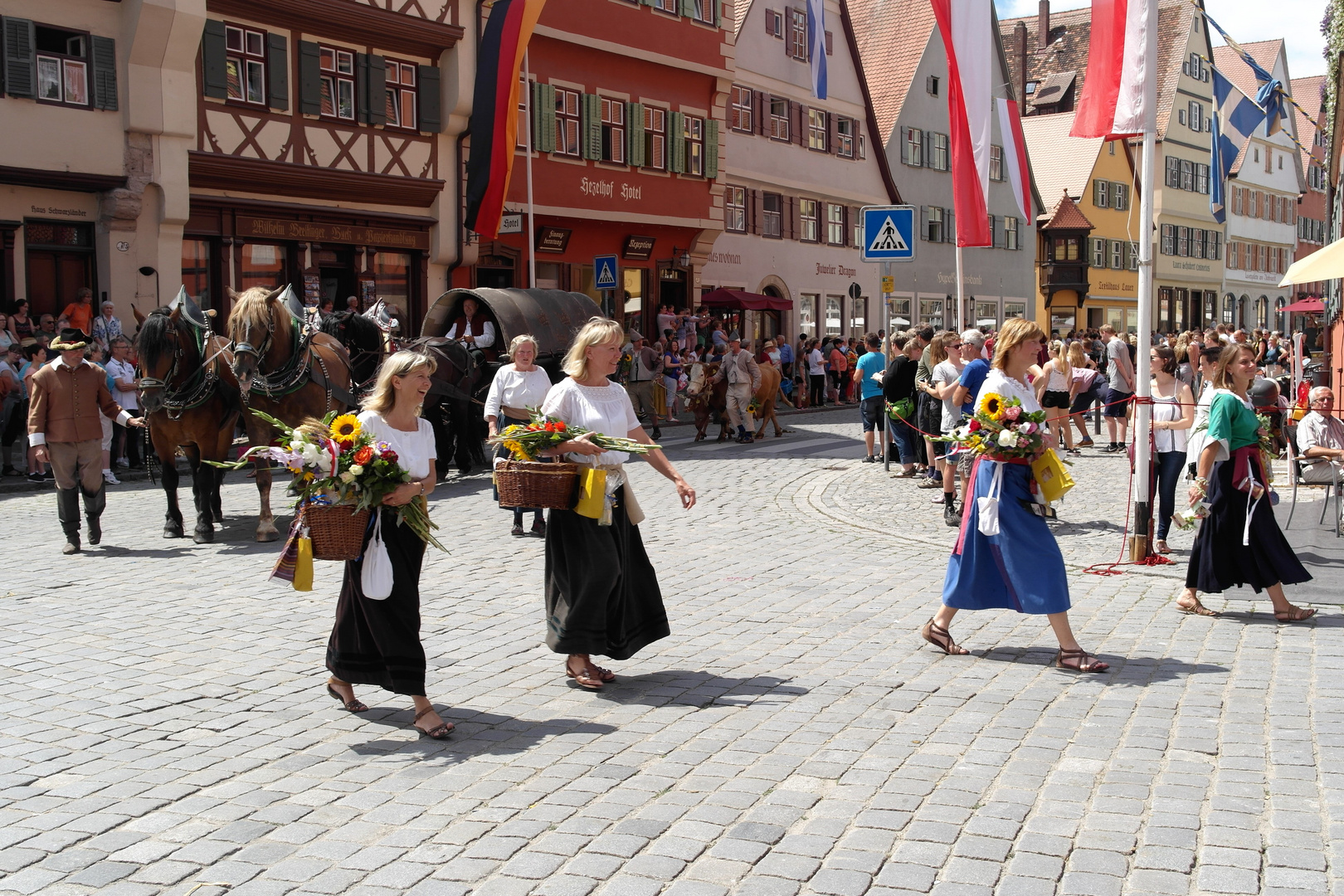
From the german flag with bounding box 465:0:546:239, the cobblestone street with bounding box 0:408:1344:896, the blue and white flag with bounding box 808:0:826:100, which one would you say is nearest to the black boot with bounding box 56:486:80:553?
the cobblestone street with bounding box 0:408:1344:896

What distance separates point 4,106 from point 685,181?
718 inches

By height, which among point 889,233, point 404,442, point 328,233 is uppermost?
point 328,233

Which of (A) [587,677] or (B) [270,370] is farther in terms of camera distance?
(B) [270,370]

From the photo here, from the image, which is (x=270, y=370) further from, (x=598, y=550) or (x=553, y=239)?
(x=553, y=239)

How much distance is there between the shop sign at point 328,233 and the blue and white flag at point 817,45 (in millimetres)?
17471

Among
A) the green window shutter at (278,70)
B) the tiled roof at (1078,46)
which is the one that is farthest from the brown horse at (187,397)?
the tiled roof at (1078,46)

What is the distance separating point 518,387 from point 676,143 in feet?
79.5

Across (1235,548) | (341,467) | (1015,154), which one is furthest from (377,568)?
(1015,154)

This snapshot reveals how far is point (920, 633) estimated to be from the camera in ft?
26.4

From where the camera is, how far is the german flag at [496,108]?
77.0 feet

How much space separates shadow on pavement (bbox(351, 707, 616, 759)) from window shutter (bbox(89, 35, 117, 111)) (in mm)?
17907

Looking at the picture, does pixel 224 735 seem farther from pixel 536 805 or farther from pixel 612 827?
pixel 612 827

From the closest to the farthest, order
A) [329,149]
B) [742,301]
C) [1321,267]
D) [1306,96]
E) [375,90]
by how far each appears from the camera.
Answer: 1. [1321,267]
2. [329,149]
3. [375,90]
4. [742,301]
5. [1306,96]

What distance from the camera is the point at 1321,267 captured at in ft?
37.3
